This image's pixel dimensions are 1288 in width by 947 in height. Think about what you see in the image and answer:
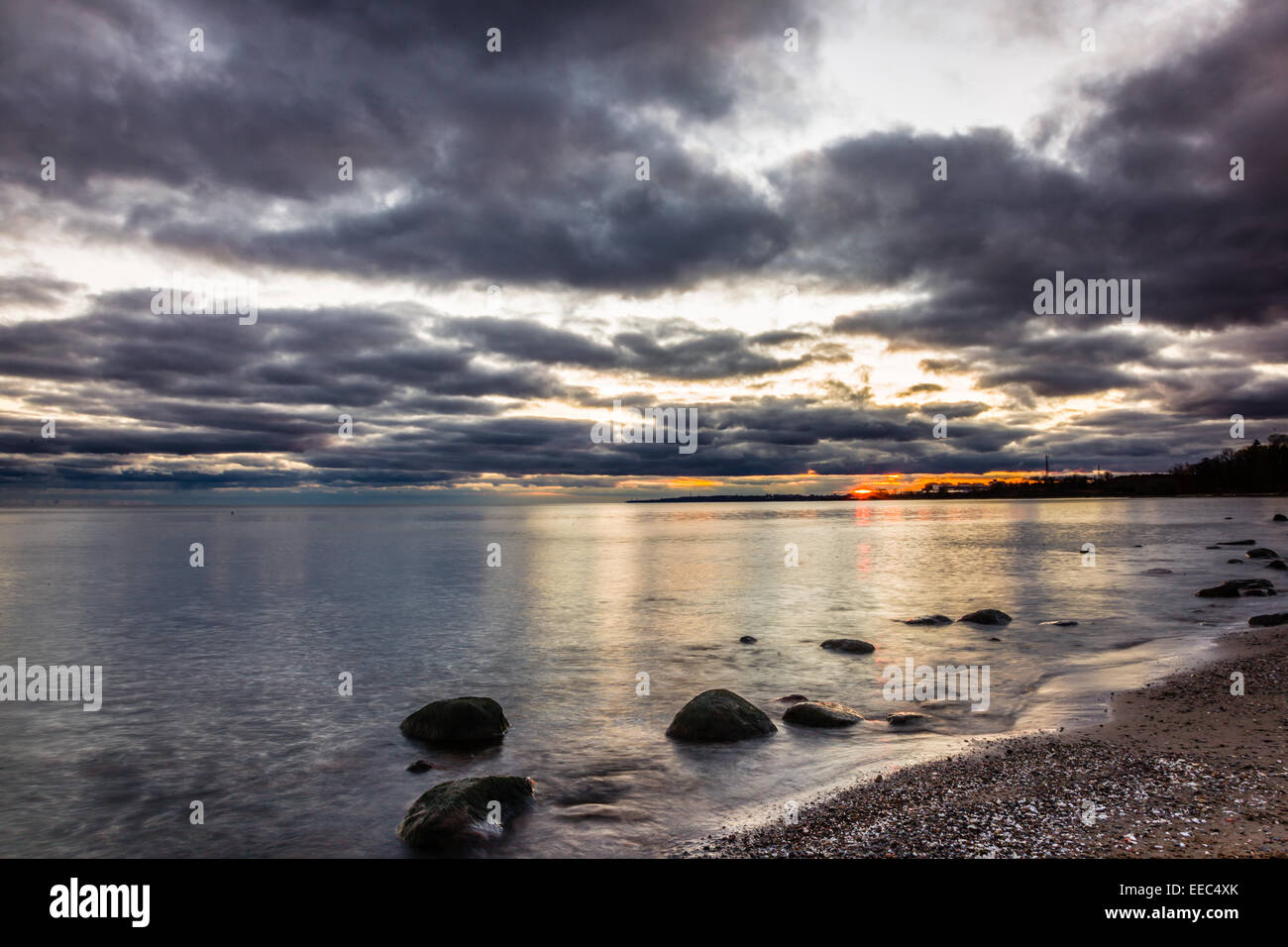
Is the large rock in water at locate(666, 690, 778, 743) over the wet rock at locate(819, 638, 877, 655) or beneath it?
over

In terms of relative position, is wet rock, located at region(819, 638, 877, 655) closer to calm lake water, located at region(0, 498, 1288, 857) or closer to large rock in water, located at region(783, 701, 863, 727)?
calm lake water, located at region(0, 498, 1288, 857)

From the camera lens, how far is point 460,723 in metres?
15.9

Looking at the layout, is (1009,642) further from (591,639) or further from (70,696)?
(70,696)

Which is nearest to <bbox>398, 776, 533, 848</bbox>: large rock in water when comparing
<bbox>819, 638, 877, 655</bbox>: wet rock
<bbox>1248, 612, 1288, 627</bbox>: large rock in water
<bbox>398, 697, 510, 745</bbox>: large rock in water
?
<bbox>398, 697, 510, 745</bbox>: large rock in water

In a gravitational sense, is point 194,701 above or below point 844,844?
below

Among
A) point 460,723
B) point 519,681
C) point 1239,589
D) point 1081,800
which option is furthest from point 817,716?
point 1239,589

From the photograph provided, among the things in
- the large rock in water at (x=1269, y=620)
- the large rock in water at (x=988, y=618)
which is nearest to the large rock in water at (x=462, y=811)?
the large rock in water at (x=988, y=618)

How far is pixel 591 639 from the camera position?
2936cm

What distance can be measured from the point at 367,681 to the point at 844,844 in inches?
703

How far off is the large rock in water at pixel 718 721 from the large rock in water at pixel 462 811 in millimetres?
4567

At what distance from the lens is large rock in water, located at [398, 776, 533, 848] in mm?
10328

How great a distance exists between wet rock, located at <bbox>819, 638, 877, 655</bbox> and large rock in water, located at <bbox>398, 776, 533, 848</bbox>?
54.2 ft

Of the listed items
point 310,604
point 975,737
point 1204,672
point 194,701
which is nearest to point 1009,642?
point 1204,672

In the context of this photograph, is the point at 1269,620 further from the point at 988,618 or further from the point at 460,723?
the point at 460,723
